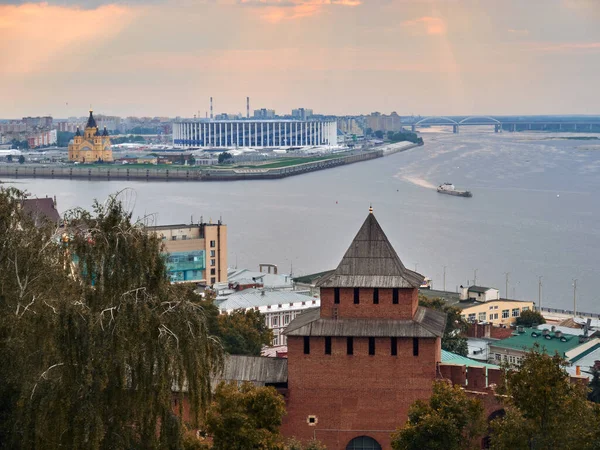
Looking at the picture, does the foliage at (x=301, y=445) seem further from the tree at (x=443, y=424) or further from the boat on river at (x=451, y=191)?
the boat on river at (x=451, y=191)

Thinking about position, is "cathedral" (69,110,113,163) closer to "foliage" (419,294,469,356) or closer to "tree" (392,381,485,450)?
"foliage" (419,294,469,356)

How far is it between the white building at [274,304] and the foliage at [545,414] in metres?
13.1

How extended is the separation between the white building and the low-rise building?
3530mm

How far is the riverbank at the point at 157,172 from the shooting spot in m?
81.4

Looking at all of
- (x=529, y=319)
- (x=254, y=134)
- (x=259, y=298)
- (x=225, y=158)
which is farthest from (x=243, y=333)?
(x=254, y=134)

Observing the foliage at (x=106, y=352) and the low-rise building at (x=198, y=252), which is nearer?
the foliage at (x=106, y=352)

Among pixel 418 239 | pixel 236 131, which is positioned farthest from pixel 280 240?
pixel 236 131

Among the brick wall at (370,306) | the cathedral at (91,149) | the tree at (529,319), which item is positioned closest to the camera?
the brick wall at (370,306)

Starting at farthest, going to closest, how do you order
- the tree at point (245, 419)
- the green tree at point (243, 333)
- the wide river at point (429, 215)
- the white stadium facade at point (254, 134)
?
the white stadium facade at point (254, 134) < the wide river at point (429, 215) < the green tree at point (243, 333) < the tree at point (245, 419)

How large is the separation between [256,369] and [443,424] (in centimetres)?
243

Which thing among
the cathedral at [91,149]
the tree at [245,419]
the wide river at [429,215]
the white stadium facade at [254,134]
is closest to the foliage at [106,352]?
the tree at [245,419]

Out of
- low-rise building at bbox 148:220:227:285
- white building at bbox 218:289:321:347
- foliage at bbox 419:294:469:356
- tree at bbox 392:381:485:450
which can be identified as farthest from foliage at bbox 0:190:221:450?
low-rise building at bbox 148:220:227:285

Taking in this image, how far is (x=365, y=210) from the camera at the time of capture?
51844 millimetres

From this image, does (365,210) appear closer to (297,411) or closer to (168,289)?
(297,411)
